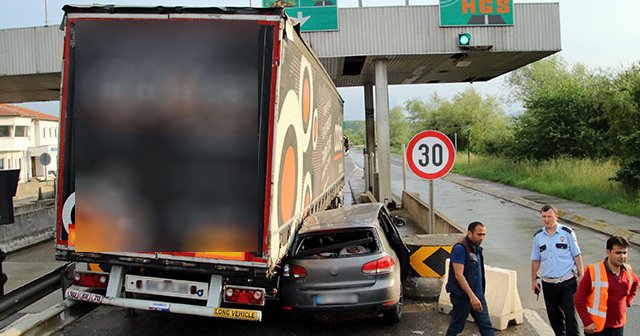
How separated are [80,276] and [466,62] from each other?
47.0 ft

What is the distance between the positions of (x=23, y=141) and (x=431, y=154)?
2466 inches

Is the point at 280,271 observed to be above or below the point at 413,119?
below

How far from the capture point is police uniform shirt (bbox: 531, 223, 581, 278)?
5406 millimetres

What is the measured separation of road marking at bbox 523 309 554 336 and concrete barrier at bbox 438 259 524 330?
0.55 feet

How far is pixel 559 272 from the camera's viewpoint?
5.40m

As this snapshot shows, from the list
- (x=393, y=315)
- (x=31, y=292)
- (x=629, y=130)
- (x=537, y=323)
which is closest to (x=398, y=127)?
(x=629, y=130)

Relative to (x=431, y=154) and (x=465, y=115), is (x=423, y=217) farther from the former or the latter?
(x=465, y=115)

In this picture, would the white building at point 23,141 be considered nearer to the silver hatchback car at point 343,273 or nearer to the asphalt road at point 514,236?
the asphalt road at point 514,236

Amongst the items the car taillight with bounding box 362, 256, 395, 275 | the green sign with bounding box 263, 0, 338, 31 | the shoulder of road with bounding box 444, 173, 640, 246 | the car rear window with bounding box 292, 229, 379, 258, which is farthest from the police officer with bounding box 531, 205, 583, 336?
the green sign with bounding box 263, 0, 338, 31

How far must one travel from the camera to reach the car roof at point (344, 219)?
648 centimetres

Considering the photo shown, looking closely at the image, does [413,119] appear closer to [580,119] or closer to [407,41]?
[580,119]

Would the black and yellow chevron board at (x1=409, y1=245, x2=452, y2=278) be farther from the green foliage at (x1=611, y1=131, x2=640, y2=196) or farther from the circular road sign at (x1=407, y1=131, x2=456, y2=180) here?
the green foliage at (x1=611, y1=131, x2=640, y2=196)

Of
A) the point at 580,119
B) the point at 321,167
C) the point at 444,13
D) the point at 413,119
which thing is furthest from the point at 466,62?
the point at 413,119

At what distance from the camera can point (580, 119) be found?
2631 cm
